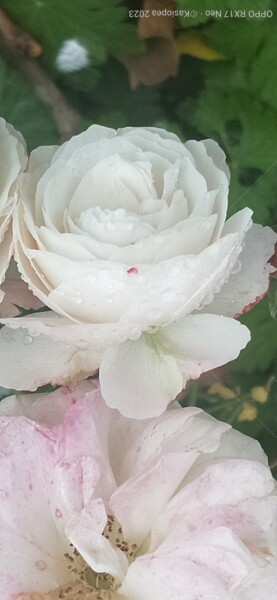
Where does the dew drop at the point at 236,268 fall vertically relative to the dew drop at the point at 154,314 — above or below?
above

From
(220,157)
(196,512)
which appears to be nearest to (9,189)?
(220,157)

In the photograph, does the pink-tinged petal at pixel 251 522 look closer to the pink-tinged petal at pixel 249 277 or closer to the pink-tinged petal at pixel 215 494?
the pink-tinged petal at pixel 215 494

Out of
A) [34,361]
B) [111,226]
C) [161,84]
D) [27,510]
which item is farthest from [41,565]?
[161,84]

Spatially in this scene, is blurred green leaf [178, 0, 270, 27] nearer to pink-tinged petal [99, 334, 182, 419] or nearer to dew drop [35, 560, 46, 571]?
pink-tinged petal [99, 334, 182, 419]

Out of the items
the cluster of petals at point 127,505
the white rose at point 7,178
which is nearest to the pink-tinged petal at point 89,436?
the cluster of petals at point 127,505

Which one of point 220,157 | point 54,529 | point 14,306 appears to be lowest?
point 54,529

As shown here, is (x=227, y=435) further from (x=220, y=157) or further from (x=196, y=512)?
(x=220, y=157)

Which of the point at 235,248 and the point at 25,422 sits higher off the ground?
the point at 235,248
